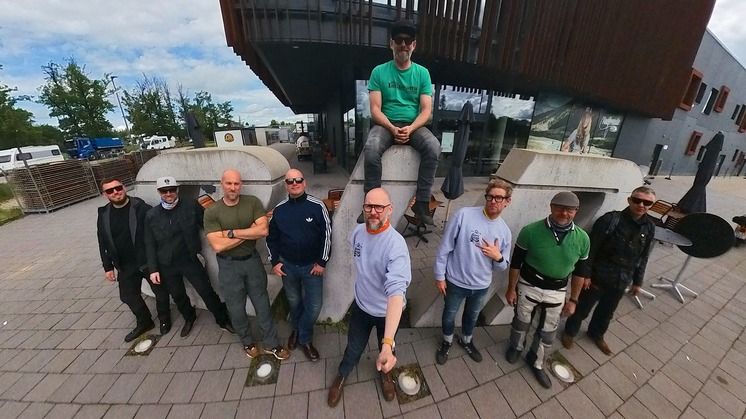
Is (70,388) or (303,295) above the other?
(303,295)

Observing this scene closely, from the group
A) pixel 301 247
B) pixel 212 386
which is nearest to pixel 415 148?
pixel 301 247

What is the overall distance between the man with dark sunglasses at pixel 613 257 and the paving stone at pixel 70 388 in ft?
18.2

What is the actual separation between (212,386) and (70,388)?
152 centimetres

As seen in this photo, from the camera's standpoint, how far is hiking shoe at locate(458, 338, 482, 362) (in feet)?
9.68

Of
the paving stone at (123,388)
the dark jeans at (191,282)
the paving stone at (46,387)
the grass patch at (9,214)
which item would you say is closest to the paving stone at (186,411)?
the paving stone at (123,388)

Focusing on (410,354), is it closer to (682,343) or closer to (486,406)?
(486,406)

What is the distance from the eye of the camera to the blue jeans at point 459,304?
9.00 ft

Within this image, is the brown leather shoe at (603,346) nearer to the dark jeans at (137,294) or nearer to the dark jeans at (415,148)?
the dark jeans at (415,148)

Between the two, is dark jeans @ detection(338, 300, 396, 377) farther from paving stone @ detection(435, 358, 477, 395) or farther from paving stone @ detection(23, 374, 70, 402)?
paving stone @ detection(23, 374, 70, 402)

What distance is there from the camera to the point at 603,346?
311 centimetres

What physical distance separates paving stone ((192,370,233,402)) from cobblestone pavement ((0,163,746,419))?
0.4 inches

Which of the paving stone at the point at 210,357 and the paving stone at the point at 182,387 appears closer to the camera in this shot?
the paving stone at the point at 182,387

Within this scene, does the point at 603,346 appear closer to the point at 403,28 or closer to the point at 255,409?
the point at 255,409

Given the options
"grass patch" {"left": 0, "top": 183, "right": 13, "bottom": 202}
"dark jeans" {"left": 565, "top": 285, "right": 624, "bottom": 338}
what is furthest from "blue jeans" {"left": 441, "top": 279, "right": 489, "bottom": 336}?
"grass patch" {"left": 0, "top": 183, "right": 13, "bottom": 202}
